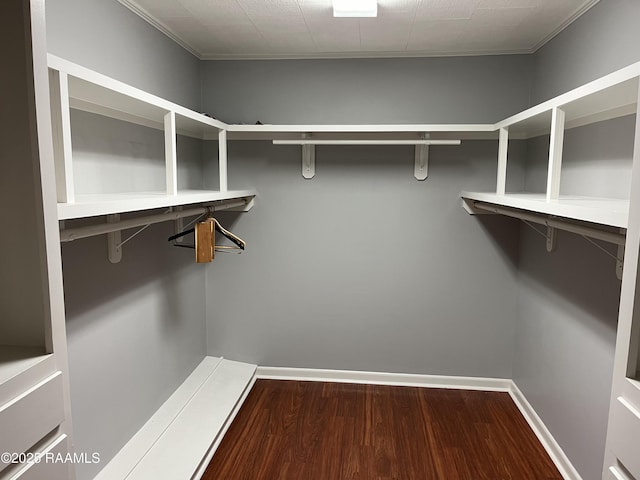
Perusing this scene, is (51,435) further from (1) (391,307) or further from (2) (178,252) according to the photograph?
(1) (391,307)

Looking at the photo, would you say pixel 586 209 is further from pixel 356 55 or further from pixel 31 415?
pixel 356 55

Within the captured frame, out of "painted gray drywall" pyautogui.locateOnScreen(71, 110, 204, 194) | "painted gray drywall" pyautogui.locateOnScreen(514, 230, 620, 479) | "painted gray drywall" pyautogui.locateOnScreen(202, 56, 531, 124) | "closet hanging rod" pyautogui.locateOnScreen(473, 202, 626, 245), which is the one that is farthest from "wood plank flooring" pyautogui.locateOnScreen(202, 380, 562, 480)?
"painted gray drywall" pyautogui.locateOnScreen(202, 56, 531, 124)

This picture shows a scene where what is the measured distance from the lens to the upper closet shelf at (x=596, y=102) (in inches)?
48.0

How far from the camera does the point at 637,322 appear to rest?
0.88 meters

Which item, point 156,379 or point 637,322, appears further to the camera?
point 156,379

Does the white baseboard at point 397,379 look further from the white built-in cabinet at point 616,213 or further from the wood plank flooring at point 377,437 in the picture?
the white built-in cabinet at point 616,213

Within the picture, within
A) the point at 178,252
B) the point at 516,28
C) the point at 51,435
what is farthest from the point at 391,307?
the point at 51,435

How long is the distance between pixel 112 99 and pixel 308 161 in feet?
4.84

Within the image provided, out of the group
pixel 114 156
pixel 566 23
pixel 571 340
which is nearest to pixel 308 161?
pixel 114 156

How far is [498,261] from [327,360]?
141cm

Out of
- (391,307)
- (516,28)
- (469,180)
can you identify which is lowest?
(391,307)

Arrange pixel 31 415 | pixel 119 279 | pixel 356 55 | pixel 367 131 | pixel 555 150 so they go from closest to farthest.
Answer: pixel 31 415, pixel 555 150, pixel 119 279, pixel 367 131, pixel 356 55

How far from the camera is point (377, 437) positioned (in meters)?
2.38

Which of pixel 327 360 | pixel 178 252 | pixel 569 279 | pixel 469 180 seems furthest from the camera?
pixel 327 360
